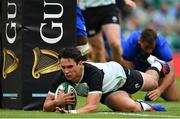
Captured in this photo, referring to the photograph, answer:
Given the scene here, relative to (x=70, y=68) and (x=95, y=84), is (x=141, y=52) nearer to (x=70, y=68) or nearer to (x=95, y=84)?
(x=95, y=84)

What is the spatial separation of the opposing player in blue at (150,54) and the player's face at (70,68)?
2.41 metres

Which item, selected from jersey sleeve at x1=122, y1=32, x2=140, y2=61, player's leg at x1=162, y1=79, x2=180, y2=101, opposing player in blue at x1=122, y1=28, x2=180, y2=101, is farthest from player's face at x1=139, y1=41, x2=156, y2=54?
player's leg at x1=162, y1=79, x2=180, y2=101

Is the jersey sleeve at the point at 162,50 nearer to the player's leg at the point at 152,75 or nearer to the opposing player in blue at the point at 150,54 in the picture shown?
the opposing player in blue at the point at 150,54

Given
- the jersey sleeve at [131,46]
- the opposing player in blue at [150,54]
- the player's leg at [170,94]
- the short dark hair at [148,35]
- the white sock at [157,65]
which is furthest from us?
the player's leg at [170,94]

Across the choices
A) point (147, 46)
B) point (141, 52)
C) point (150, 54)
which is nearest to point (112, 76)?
point (147, 46)

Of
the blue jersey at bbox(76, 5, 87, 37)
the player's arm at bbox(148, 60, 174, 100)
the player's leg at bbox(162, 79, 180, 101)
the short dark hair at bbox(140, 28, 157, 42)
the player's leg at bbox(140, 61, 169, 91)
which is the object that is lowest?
the player's leg at bbox(162, 79, 180, 101)

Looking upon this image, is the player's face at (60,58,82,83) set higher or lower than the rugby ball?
higher

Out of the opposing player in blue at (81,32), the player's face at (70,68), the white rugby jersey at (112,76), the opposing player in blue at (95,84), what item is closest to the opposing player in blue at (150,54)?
the opposing player in blue at (81,32)

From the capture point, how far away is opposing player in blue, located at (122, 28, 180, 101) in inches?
429

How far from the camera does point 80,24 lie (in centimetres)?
1047

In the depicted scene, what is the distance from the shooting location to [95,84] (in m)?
8.52

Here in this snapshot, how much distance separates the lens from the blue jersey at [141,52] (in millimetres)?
11500

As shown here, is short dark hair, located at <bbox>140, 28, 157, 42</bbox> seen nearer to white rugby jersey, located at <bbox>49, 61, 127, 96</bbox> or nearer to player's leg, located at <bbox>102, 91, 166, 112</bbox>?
white rugby jersey, located at <bbox>49, 61, 127, 96</bbox>

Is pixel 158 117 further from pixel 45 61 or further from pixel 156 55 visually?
pixel 156 55
